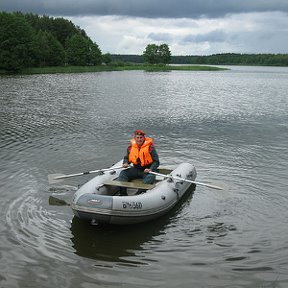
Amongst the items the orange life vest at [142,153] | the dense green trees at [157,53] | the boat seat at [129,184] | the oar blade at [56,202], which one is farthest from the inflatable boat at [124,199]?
the dense green trees at [157,53]

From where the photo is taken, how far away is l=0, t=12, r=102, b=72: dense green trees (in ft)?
214

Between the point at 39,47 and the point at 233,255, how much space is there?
7234 cm

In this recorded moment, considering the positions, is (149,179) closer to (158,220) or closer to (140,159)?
(140,159)

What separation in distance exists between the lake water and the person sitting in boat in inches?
49.7

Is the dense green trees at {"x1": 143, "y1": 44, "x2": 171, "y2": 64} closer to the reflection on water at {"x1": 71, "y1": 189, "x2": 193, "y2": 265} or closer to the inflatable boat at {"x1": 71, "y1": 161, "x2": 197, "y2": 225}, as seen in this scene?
the inflatable boat at {"x1": 71, "y1": 161, "x2": 197, "y2": 225}

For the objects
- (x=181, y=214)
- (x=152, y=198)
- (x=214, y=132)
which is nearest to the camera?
(x=152, y=198)

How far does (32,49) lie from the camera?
70.6m

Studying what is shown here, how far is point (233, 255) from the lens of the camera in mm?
7852

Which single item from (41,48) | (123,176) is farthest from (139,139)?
(41,48)

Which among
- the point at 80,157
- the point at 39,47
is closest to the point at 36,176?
the point at 80,157

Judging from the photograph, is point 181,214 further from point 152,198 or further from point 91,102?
point 91,102

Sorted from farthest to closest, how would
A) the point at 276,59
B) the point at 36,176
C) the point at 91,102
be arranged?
the point at 276,59 → the point at 91,102 → the point at 36,176

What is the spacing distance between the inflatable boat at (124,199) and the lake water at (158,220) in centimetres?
36

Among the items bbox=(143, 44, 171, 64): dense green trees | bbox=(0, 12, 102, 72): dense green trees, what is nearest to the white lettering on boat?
bbox=(0, 12, 102, 72): dense green trees
